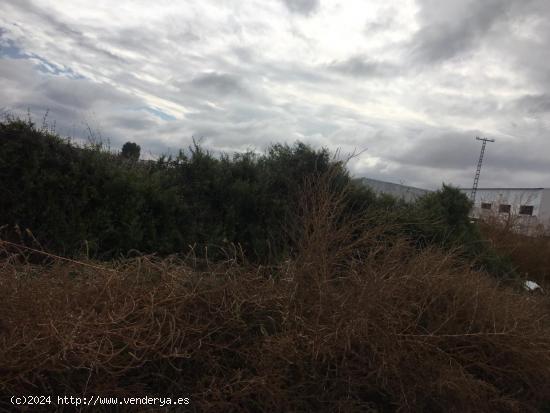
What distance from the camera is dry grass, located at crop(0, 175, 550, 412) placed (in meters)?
3.25

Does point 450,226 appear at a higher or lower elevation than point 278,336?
higher

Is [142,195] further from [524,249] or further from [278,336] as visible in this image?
[524,249]

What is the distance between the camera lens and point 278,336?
12.5 feet

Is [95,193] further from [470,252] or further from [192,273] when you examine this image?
[470,252]

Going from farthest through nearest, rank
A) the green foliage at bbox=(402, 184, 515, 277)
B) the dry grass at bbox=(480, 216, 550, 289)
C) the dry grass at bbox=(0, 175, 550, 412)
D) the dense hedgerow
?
the dry grass at bbox=(480, 216, 550, 289), the green foliage at bbox=(402, 184, 515, 277), the dense hedgerow, the dry grass at bbox=(0, 175, 550, 412)

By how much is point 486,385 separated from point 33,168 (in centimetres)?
496

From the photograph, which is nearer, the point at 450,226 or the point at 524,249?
the point at 450,226

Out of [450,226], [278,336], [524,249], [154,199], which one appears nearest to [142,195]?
[154,199]

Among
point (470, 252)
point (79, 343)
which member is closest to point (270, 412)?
point (79, 343)

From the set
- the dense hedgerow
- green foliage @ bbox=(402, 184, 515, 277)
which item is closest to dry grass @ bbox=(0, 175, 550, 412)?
the dense hedgerow

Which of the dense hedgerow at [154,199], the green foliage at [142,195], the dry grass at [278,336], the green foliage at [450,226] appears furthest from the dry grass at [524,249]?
the dry grass at [278,336]

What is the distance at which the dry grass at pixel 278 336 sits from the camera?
325 cm

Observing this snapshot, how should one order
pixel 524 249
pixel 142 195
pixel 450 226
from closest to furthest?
pixel 142 195
pixel 450 226
pixel 524 249

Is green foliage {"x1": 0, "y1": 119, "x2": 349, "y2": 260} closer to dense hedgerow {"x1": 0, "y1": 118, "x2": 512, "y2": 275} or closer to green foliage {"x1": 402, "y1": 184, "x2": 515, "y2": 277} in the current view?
dense hedgerow {"x1": 0, "y1": 118, "x2": 512, "y2": 275}
